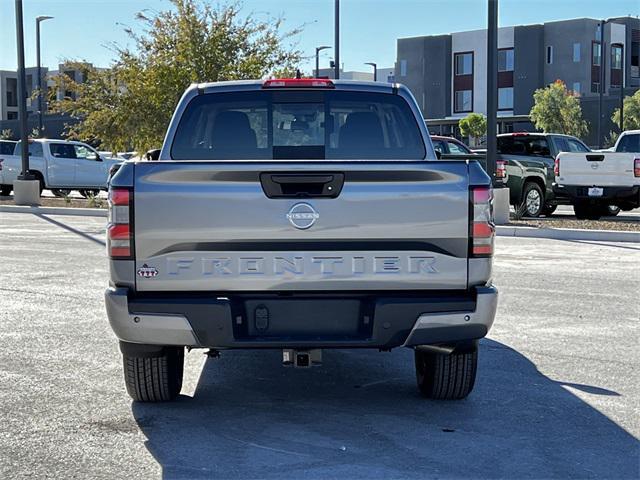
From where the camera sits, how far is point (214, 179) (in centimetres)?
532

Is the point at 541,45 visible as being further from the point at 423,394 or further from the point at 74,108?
the point at 423,394

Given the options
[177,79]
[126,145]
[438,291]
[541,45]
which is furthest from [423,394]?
[541,45]

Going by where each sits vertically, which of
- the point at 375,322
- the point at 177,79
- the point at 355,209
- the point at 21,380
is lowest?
the point at 21,380

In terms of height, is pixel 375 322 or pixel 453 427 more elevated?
pixel 375 322

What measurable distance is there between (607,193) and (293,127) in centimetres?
1409

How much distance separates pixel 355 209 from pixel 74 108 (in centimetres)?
2330

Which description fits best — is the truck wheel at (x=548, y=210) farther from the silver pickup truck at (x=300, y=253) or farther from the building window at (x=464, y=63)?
the building window at (x=464, y=63)

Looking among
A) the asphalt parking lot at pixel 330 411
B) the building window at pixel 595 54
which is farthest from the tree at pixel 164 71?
the building window at pixel 595 54

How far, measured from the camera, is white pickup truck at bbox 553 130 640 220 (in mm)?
19734

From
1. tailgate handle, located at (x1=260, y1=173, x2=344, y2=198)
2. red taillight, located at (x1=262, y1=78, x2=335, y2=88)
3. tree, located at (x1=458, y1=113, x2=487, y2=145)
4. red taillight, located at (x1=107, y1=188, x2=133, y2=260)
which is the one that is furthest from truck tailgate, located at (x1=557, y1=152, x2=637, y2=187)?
tree, located at (x1=458, y1=113, x2=487, y2=145)

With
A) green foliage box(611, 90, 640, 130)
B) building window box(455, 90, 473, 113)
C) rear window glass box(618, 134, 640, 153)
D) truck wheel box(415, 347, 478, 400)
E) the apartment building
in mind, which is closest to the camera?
truck wheel box(415, 347, 478, 400)

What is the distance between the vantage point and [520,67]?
70.1m

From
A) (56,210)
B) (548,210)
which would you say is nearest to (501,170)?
(548,210)

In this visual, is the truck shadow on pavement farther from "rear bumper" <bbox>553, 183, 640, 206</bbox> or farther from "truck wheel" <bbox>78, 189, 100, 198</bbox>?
"truck wheel" <bbox>78, 189, 100, 198</bbox>
